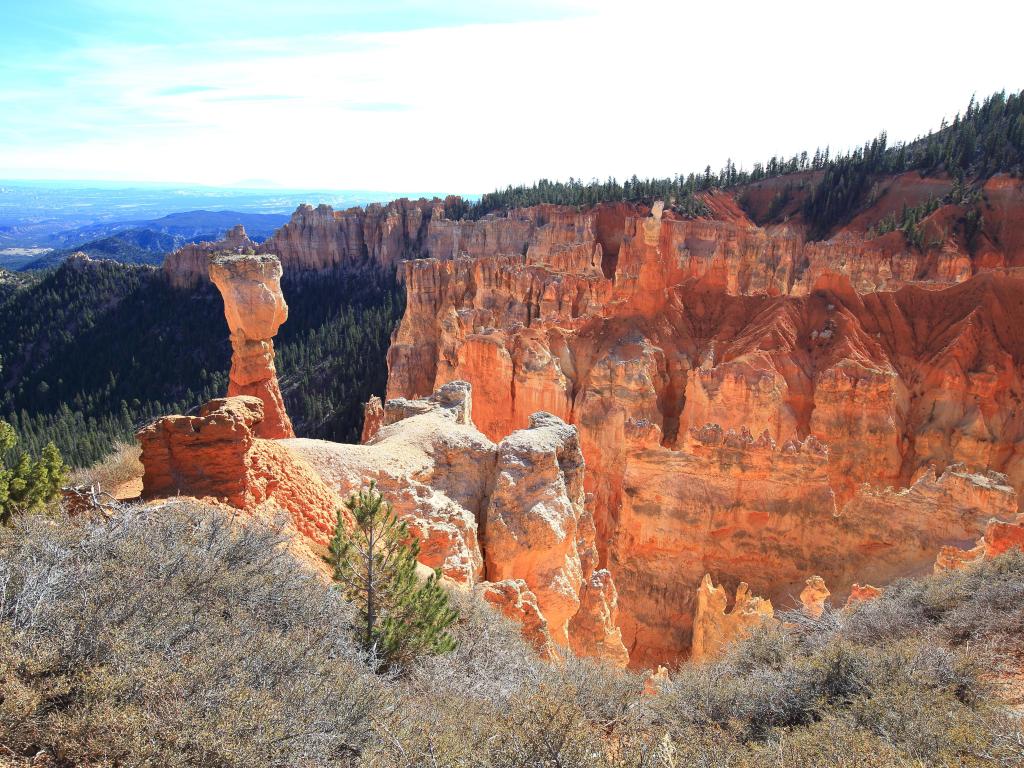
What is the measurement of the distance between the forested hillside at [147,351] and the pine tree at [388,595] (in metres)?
36.9

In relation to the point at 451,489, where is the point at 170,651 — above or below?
above

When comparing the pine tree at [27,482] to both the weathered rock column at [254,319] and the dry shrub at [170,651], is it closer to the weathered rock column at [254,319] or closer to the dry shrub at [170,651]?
the dry shrub at [170,651]

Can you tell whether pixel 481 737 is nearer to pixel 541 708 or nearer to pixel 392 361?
pixel 541 708

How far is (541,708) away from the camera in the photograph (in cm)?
607

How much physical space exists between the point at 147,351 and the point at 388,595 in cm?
6430

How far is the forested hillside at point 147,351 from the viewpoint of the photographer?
47312 millimetres

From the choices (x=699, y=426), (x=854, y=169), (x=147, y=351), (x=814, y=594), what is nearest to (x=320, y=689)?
(x=814, y=594)

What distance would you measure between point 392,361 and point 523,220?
34382 mm

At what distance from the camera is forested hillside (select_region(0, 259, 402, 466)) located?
47.3m

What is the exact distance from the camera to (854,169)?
219 feet

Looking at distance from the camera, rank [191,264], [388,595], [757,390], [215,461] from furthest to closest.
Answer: [191,264], [757,390], [215,461], [388,595]

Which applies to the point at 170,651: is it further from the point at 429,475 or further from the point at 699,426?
the point at 699,426

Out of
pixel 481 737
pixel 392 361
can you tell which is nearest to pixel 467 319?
pixel 392 361

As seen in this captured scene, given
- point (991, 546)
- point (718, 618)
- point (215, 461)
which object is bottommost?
point (718, 618)
